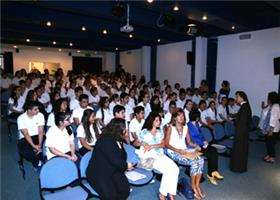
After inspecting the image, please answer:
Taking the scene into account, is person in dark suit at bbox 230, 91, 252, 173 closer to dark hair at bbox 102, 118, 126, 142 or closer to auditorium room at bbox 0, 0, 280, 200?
auditorium room at bbox 0, 0, 280, 200

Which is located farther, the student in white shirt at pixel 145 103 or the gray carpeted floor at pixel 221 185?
the student in white shirt at pixel 145 103

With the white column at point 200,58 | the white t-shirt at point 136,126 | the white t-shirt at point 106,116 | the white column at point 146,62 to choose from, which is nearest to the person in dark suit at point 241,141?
the white t-shirt at point 136,126

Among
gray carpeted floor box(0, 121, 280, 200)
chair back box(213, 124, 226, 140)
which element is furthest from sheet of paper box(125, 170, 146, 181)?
chair back box(213, 124, 226, 140)

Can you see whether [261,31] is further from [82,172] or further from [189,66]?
[82,172]

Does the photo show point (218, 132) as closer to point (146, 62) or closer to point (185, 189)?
point (185, 189)

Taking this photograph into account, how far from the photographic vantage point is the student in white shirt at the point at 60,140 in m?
4.14

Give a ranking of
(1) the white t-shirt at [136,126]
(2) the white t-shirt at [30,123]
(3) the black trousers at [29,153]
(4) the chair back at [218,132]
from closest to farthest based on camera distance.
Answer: (3) the black trousers at [29,153] < (2) the white t-shirt at [30,123] < (1) the white t-shirt at [136,126] < (4) the chair back at [218,132]

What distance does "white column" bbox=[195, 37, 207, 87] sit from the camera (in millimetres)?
11227

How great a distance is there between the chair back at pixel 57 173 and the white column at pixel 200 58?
857 centimetres

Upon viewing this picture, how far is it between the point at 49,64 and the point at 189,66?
11002 millimetres

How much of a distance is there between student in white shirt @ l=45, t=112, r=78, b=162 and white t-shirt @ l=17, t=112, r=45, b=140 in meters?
0.93

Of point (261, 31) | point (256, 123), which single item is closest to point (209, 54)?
point (261, 31)

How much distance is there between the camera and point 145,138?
4648mm

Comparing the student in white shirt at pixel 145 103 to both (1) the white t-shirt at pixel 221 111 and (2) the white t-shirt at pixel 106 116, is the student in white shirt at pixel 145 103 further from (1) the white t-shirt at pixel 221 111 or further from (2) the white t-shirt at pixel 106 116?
(1) the white t-shirt at pixel 221 111
